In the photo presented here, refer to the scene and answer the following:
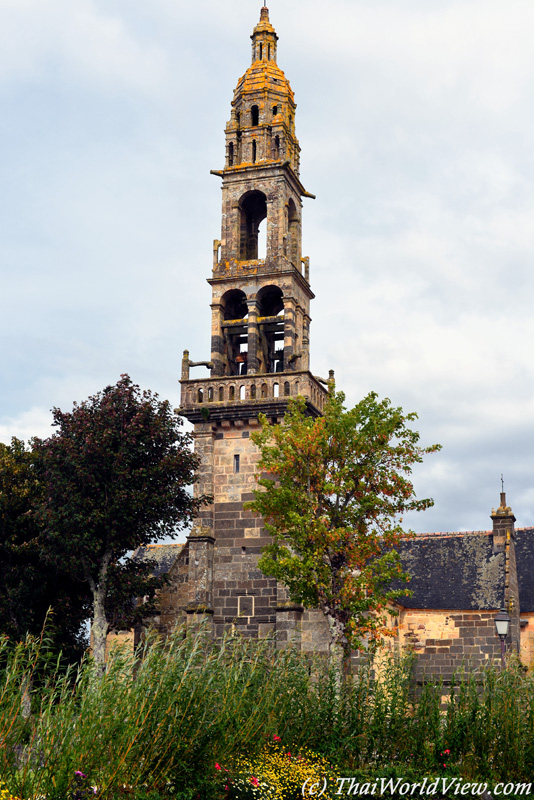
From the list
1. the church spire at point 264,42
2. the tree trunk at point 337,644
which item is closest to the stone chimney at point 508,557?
the tree trunk at point 337,644

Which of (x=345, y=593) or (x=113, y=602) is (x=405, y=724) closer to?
(x=345, y=593)

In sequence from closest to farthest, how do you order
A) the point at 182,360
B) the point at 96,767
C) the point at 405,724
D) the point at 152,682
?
the point at 96,767 < the point at 152,682 < the point at 405,724 < the point at 182,360

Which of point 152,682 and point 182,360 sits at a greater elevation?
point 182,360

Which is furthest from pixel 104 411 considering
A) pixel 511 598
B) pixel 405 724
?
pixel 511 598

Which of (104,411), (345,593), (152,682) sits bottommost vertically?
(152,682)

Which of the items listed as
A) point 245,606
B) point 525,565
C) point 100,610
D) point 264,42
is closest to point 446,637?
point 525,565

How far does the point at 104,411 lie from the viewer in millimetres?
27000

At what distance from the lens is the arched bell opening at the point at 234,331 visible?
103 feet

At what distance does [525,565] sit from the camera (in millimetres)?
39562

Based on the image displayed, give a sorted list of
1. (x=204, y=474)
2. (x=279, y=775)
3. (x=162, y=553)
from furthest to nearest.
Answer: (x=162, y=553), (x=204, y=474), (x=279, y=775)

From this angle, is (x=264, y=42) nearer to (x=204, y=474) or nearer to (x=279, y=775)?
(x=204, y=474)

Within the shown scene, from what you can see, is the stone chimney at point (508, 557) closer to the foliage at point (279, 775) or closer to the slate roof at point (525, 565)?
the slate roof at point (525, 565)

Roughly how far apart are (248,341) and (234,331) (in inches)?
43.8

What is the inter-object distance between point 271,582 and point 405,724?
1156 centimetres
